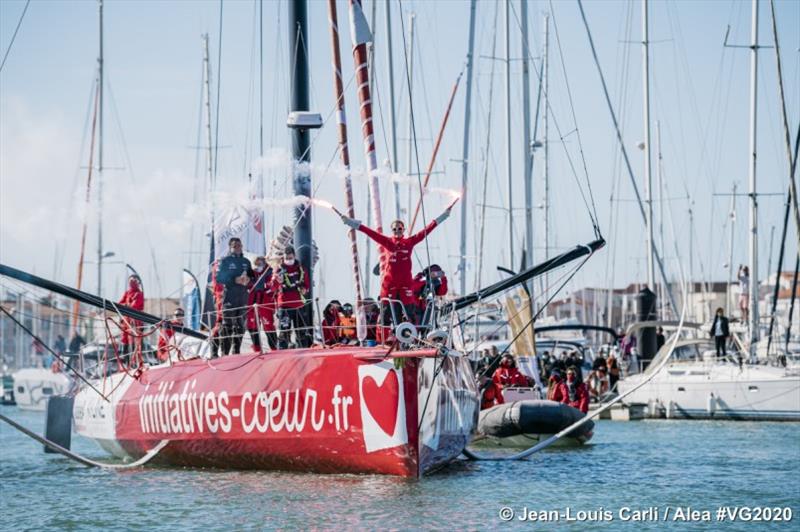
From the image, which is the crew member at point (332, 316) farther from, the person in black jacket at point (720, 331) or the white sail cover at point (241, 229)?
the person in black jacket at point (720, 331)

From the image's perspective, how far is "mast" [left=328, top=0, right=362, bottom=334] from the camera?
53.3 feet

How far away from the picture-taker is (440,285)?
1612 cm

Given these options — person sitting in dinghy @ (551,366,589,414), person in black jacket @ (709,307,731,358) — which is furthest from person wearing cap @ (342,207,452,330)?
person in black jacket @ (709,307,731,358)

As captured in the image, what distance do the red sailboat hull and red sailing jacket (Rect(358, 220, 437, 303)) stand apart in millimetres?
981

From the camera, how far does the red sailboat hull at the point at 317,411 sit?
14477 mm

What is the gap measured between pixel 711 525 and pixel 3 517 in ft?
24.1

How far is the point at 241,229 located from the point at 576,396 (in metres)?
8.40

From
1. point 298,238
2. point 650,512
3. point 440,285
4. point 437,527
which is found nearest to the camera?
point 437,527

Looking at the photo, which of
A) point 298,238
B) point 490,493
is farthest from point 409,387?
point 298,238

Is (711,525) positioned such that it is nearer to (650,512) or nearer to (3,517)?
(650,512)

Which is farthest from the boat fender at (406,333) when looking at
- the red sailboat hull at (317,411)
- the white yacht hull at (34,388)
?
the white yacht hull at (34,388)

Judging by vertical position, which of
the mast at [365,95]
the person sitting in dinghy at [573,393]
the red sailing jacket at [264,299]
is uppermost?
the mast at [365,95]

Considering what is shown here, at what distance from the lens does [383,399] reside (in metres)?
14.4

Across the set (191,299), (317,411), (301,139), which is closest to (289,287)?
(317,411)
